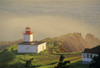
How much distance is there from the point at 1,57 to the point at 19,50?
13.9 feet

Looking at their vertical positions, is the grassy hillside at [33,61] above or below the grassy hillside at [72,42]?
below

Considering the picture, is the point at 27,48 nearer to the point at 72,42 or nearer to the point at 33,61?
the point at 33,61

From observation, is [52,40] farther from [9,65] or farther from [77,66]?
[77,66]

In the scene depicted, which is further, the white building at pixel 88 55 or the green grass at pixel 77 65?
the white building at pixel 88 55

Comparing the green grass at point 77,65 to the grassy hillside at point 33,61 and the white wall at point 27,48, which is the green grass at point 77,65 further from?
the white wall at point 27,48

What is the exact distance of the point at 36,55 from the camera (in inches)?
2009

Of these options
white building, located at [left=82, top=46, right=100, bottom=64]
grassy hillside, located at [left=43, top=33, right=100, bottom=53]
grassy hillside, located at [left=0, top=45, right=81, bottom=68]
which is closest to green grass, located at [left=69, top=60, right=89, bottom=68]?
white building, located at [left=82, top=46, right=100, bottom=64]

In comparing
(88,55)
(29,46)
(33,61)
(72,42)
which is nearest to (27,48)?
(29,46)

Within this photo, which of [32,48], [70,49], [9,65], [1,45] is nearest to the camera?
[9,65]

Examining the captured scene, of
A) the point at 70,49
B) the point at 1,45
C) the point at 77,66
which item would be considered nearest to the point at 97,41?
the point at 70,49

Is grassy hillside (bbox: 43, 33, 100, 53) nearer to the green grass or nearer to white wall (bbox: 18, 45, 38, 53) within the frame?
white wall (bbox: 18, 45, 38, 53)

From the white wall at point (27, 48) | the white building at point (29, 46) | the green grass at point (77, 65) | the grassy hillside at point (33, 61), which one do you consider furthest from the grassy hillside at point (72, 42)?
the green grass at point (77, 65)

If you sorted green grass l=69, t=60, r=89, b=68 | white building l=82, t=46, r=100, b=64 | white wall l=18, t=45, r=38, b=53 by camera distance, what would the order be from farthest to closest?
white wall l=18, t=45, r=38, b=53 → white building l=82, t=46, r=100, b=64 → green grass l=69, t=60, r=89, b=68

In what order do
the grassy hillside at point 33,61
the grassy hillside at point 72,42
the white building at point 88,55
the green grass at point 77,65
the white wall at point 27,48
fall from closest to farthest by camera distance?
the green grass at point 77,65 → the white building at point 88,55 → the grassy hillside at point 33,61 → the white wall at point 27,48 → the grassy hillside at point 72,42
